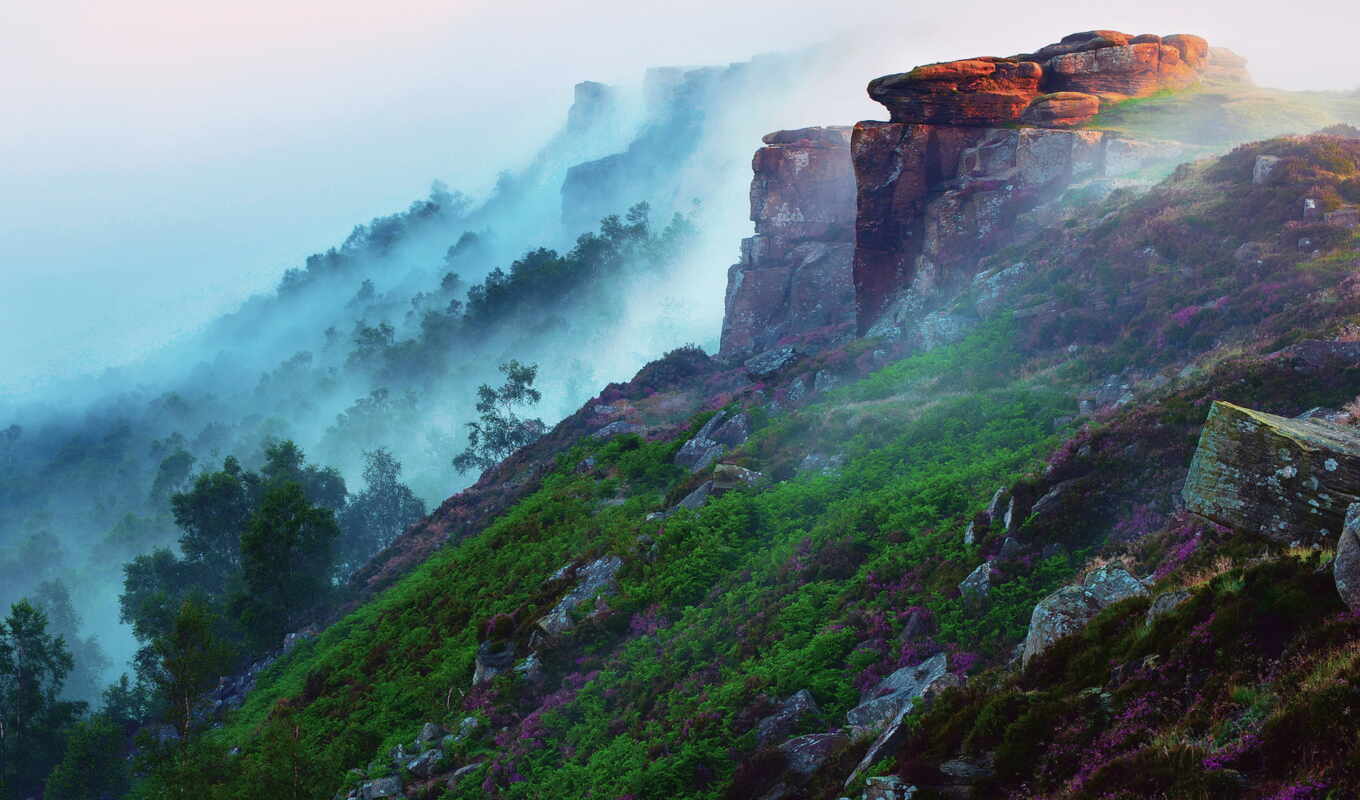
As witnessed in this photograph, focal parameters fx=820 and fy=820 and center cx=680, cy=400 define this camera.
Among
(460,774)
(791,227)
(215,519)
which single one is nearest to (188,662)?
(460,774)

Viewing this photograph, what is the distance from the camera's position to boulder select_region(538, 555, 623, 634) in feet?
76.8

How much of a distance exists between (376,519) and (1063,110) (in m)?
63.4

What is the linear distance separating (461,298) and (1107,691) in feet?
523

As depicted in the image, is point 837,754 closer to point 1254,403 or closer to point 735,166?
point 1254,403

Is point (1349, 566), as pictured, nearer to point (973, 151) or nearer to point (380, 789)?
point (380, 789)

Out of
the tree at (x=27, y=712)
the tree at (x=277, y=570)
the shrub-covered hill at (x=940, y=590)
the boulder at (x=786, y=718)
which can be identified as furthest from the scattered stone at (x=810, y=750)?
the tree at (x=27, y=712)

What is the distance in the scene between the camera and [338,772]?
21375 mm

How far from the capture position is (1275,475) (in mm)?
9359

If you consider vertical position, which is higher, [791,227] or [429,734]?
[791,227]

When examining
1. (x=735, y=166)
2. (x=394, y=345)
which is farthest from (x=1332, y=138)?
(x=735, y=166)

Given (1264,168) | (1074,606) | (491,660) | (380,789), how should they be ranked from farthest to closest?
(1264,168) < (491,660) < (380,789) < (1074,606)

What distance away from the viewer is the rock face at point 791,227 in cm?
6756

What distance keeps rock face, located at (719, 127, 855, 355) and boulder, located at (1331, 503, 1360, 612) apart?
59.4m

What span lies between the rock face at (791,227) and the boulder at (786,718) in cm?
5271
